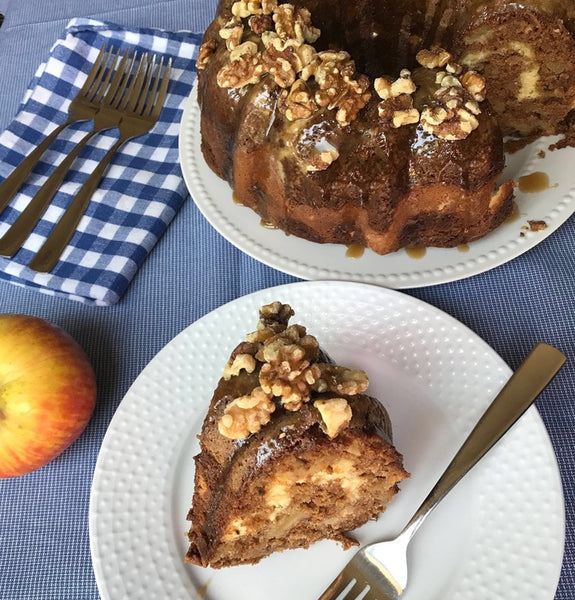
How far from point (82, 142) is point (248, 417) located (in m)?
1.20

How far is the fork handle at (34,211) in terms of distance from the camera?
1.73 m

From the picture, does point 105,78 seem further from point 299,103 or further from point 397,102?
point 397,102

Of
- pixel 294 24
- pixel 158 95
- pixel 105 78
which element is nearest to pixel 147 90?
pixel 158 95

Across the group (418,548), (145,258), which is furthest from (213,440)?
(145,258)

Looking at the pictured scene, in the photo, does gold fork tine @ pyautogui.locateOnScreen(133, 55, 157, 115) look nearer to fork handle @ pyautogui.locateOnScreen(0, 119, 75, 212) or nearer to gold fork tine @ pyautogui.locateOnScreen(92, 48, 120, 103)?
gold fork tine @ pyautogui.locateOnScreen(92, 48, 120, 103)

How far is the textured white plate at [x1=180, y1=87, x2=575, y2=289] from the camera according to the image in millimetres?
1478

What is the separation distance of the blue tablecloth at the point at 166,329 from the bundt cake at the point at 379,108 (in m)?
0.15

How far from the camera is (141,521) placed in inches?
48.4

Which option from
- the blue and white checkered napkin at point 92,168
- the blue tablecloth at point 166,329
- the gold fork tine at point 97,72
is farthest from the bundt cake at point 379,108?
the gold fork tine at point 97,72

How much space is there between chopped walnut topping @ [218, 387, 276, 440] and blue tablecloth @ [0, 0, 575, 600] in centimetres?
48

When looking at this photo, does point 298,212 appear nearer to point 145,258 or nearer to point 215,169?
point 215,169

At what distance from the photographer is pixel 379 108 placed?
4.28ft

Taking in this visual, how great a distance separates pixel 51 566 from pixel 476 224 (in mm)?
1162

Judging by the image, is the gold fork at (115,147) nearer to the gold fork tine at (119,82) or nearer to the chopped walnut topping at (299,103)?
the gold fork tine at (119,82)
